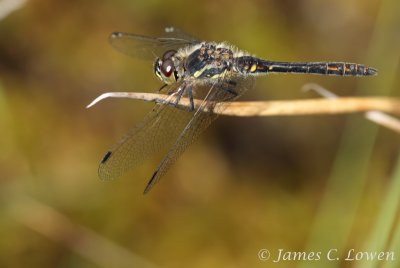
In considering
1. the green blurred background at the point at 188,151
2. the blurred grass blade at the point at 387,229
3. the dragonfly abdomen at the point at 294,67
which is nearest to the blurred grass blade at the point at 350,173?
the green blurred background at the point at 188,151

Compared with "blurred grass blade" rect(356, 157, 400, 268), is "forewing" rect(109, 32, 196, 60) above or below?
above

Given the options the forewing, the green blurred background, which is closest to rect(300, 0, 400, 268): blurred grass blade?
the green blurred background

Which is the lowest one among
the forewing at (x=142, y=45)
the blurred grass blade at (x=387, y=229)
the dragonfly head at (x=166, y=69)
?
the blurred grass blade at (x=387, y=229)

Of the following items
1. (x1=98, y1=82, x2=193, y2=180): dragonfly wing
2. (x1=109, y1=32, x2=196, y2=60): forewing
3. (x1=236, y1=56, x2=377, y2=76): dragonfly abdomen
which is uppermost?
(x1=236, y1=56, x2=377, y2=76): dragonfly abdomen

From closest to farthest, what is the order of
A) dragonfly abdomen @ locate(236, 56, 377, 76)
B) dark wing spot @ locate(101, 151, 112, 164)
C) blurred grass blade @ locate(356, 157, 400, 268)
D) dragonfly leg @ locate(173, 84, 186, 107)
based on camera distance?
1. blurred grass blade @ locate(356, 157, 400, 268)
2. dark wing spot @ locate(101, 151, 112, 164)
3. dragonfly leg @ locate(173, 84, 186, 107)
4. dragonfly abdomen @ locate(236, 56, 377, 76)

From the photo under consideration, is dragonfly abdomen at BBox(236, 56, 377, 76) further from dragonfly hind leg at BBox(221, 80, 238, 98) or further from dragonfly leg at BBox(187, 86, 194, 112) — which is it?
dragonfly leg at BBox(187, 86, 194, 112)

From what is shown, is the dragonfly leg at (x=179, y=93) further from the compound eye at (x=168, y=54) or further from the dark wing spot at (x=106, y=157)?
the dark wing spot at (x=106, y=157)

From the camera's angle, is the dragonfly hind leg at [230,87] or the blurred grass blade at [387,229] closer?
the blurred grass blade at [387,229]
